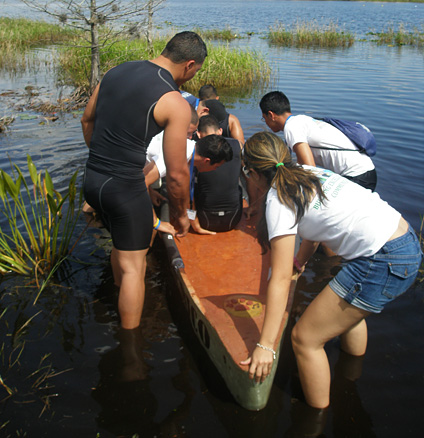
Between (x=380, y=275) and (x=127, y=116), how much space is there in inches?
77.5

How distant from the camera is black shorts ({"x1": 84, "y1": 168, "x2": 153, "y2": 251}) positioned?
3244 millimetres

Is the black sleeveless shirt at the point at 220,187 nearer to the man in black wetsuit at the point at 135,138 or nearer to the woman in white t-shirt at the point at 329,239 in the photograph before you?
the man in black wetsuit at the point at 135,138

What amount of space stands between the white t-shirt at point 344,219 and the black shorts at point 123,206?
1.16 metres

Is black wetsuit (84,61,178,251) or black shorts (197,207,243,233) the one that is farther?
black shorts (197,207,243,233)

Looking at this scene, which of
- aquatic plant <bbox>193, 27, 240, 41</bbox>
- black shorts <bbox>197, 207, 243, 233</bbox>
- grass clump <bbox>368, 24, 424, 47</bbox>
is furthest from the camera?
aquatic plant <bbox>193, 27, 240, 41</bbox>

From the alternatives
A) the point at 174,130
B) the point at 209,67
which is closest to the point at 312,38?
the point at 209,67

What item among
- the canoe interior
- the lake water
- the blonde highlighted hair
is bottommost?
the lake water

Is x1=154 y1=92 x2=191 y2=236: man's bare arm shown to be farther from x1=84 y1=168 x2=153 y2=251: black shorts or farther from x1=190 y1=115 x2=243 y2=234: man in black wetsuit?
x1=190 y1=115 x2=243 y2=234: man in black wetsuit

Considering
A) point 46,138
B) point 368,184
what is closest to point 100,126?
point 368,184

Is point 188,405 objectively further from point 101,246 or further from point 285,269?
point 101,246

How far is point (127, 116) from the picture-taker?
3.06 metres

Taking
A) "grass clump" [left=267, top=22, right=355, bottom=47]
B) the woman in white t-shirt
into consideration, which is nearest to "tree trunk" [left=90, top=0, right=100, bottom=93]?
the woman in white t-shirt

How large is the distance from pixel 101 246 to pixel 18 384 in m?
2.38

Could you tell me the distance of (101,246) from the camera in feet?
18.1
